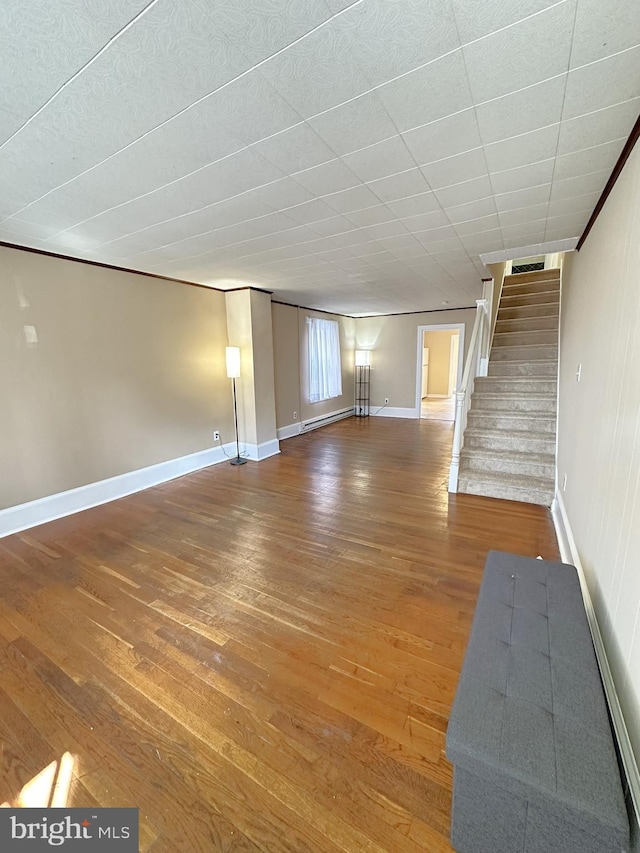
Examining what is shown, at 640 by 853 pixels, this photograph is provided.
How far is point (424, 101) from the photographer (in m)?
1.38

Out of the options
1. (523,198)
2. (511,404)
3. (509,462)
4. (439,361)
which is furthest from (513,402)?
(439,361)

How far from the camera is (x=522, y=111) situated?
144 cm

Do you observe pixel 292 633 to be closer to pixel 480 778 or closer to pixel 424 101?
pixel 480 778

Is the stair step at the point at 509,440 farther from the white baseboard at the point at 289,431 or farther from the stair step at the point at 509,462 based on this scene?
the white baseboard at the point at 289,431

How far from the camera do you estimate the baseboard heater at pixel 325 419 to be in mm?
6968

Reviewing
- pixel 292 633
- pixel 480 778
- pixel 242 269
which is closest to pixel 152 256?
pixel 242 269

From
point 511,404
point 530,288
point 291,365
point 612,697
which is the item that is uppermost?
point 530,288

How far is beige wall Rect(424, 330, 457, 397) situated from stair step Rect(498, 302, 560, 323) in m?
5.58

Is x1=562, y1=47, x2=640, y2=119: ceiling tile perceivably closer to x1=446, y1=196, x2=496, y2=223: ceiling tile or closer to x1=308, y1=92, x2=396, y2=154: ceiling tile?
x1=308, y1=92, x2=396, y2=154: ceiling tile

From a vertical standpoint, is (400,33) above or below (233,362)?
above

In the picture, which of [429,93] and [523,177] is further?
[523,177]

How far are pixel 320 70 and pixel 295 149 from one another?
1.56 feet

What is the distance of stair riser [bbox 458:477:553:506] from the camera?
11.2 ft

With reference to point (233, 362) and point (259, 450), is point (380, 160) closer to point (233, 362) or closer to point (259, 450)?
point (233, 362)
